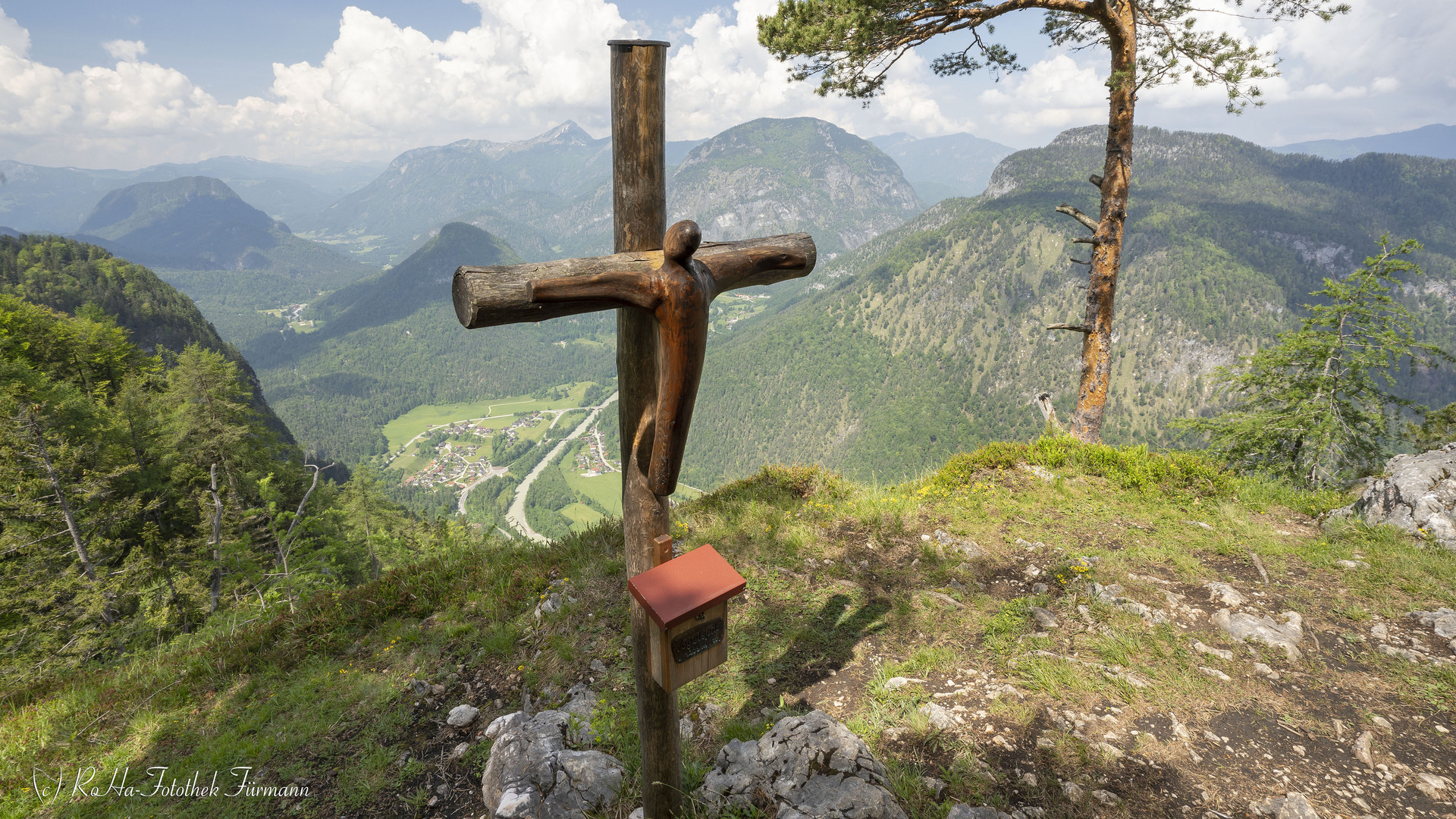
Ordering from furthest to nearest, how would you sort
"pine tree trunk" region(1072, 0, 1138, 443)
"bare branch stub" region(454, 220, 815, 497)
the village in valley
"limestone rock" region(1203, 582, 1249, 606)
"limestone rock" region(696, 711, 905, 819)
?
the village in valley, "pine tree trunk" region(1072, 0, 1138, 443), "limestone rock" region(1203, 582, 1249, 606), "limestone rock" region(696, 711, 905, 819), "bare branch stub" region(454, 220, 815, 497)

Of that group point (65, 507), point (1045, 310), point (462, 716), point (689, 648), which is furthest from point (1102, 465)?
point (1045, 310)

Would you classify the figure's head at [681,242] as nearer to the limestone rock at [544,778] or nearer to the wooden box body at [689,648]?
the wooden box body at [689,648]

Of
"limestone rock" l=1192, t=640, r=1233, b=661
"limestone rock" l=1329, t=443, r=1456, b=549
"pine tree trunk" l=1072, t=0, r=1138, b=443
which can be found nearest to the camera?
"limestone rock" l=1192, t=640, r=1233, b=661

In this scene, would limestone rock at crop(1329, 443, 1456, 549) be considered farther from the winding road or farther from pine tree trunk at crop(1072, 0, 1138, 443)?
the winding road

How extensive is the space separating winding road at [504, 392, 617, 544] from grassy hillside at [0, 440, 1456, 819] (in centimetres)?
6698

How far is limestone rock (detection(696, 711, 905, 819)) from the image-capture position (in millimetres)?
3295

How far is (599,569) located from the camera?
700cm

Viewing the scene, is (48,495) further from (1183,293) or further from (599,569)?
(1183,293)

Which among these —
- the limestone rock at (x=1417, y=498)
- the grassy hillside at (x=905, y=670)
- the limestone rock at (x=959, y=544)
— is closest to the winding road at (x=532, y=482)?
the grassy hillside at (x=905, y=670)

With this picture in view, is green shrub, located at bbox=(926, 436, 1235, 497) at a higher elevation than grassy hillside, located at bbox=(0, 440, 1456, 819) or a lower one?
higher

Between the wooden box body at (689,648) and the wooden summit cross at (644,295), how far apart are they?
0.17 m

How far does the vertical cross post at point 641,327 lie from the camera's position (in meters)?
2.81

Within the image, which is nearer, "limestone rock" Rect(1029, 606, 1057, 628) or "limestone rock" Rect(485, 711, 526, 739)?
"limestone rock" Rect(485, 711, 526, 739)

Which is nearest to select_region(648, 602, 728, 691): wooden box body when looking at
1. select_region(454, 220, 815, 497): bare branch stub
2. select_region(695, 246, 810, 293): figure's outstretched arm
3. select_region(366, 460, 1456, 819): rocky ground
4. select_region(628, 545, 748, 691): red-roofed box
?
select_region(628, 545, 748, 691): red-roofed box
